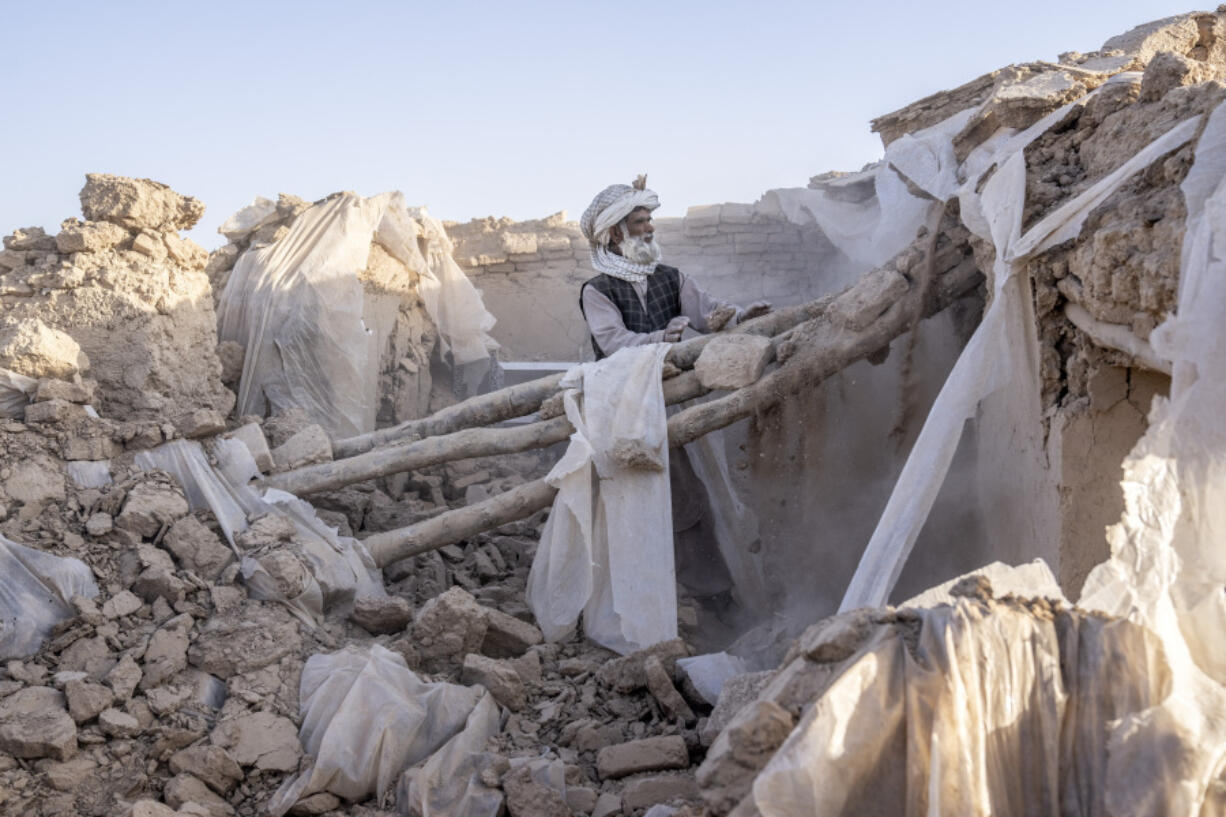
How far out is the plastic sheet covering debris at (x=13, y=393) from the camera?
4496 millimetres

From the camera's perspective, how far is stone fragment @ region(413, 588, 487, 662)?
4.13m

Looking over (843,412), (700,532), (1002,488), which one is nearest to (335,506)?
(700,532)

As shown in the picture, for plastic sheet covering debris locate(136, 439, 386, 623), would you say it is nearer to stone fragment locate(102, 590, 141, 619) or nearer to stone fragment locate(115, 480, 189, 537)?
stone fragment locate(115, 480, 189, 537)

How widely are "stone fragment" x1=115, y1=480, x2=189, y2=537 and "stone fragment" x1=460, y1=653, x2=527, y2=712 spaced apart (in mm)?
1352

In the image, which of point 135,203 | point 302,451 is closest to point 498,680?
point 302,451

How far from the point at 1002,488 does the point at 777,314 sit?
A: 4.75 feet

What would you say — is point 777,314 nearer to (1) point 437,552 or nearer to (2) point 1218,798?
(1) point 437,552

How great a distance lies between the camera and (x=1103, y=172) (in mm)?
3447

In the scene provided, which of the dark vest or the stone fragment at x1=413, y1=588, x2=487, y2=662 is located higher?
the dark vest

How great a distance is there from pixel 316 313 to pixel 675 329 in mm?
2246

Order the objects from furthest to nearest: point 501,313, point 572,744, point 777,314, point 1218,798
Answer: point 501,313 → point 777,314 → point 572,744 → point 1218,798

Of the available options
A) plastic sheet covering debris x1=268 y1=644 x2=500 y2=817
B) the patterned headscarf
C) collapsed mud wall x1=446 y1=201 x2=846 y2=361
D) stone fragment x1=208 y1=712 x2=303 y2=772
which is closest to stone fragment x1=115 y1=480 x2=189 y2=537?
plastic sheet covering debris x1=268 y1=644 x2=500 y2=817

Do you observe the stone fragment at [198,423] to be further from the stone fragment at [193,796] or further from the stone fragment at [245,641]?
the stone fragment at [193,796]

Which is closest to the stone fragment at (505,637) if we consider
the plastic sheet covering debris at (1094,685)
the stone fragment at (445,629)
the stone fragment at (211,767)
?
the stone fragment at (445,629)
